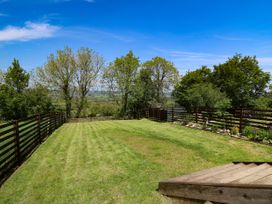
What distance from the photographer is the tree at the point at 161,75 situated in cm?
3603

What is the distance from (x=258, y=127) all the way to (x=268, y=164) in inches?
260

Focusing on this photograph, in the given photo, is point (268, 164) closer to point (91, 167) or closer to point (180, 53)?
point (91, 167)

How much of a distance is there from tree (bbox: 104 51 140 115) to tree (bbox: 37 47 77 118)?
5.26m

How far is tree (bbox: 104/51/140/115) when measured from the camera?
32.8m

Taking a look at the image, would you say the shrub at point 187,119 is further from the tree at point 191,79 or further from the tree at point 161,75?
the tree at point 161,75

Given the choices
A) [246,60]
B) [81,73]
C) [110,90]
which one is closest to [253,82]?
[246,60]

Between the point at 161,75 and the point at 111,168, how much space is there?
105ft

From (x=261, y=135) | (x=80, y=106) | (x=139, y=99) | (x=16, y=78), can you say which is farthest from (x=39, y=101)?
(x=261, y=135)

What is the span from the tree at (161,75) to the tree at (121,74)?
3.42m

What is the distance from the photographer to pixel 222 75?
113ft

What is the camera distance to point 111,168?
577cm

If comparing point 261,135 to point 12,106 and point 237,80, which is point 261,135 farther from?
point 12,106

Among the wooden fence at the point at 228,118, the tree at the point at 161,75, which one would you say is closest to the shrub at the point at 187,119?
the wooden fence at the point at 228,118

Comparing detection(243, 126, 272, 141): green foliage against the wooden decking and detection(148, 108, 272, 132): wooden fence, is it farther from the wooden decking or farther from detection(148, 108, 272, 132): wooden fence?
the wooden decking
